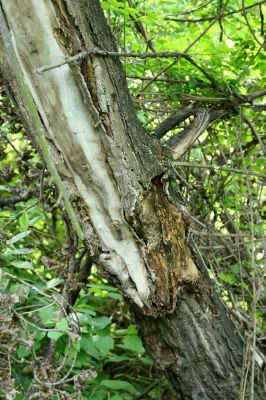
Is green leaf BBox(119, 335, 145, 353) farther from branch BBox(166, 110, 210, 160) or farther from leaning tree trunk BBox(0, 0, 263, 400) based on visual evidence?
branch BBox(166, 110, 210, 160)

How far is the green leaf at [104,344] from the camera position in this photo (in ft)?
6.29

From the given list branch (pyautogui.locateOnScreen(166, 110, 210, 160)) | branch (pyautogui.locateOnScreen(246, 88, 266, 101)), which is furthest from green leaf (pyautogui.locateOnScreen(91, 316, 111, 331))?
branch (pyautogui.locateOnScreen(246, 88, 266, 101))

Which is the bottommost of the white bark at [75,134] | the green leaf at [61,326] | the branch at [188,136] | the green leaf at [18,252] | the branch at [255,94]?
the green leaf at [61,326]

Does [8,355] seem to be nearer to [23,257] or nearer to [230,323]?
[23,257]

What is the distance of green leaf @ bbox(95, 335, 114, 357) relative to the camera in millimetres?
1916

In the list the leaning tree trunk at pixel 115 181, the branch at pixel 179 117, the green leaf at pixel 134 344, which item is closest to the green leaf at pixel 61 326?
the leaning tree trunk at pixel 115 181

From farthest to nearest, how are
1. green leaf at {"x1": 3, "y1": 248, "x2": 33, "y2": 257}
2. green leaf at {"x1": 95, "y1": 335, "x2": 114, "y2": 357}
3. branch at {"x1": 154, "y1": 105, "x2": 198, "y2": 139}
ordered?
branch at {"x1": 154, "y1": 105, "x2": 198, "y2": 139}, green leaf at {"x1": 95, "y1": 335, "x2": 114, "y2": 357}, green leaf at {"x1": 3, "y1": 248, "x2": 33, "y2": 257}

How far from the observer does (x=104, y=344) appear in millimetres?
1928

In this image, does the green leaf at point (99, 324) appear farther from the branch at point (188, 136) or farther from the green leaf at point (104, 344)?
the branch at point (188, 136)

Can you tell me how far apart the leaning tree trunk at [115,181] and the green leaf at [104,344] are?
14cm

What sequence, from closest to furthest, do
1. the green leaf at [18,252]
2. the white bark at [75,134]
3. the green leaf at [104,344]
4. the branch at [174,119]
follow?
the white bark at [75,134], the green leaf at [18,252], the green leaf at [104,344], the branch at [174,119]

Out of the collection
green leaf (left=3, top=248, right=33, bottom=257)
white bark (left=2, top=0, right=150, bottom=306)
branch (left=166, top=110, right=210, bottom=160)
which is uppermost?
branch (left=166, top=110, right=210, bottom=160)

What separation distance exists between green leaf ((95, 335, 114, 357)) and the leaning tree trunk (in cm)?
14

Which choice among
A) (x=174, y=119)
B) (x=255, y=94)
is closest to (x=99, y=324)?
(x=174, y=119)
